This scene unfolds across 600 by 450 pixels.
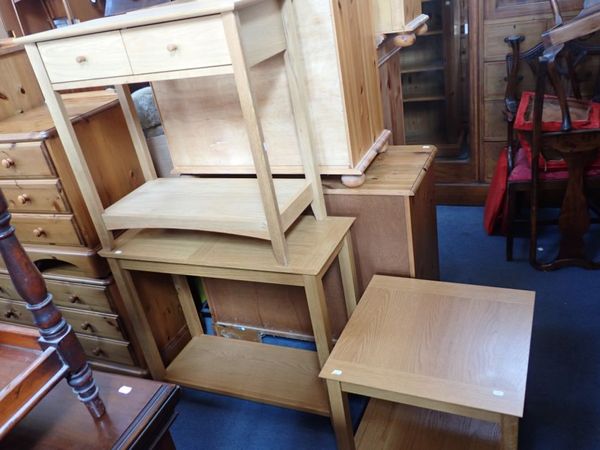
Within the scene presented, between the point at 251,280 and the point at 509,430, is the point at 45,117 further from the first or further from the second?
the point at 509,430

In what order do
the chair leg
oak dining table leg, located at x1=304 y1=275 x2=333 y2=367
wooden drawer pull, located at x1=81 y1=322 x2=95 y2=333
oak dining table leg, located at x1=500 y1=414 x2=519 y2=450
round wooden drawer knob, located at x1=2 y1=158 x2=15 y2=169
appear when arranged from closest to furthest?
oak dining table leg, located at x1=500 y1=414 x2=519 y2=450 < oak dining table leg, located at x1=304 y1=275 x2=333 y2=367 < round wooden drawer knob, located at x1=2 y1=158 x2=15 y2=169 < wooden drawer pull, located at x1=81 y1=322 x2=95 y2=333 < the chair leg

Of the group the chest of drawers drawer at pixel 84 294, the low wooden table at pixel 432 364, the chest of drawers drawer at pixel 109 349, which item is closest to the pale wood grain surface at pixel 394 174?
the low wooden table at pixel 432 364

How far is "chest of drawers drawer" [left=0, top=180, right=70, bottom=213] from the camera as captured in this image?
1.59 metres

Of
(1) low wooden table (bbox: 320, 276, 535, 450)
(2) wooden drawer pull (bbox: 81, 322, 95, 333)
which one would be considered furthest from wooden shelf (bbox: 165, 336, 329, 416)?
(2) wooden drawer pull (bbox: 81, 322, 95, 333)

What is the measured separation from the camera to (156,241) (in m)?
1.59

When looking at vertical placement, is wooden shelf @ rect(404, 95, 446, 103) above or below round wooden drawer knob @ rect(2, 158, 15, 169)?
below

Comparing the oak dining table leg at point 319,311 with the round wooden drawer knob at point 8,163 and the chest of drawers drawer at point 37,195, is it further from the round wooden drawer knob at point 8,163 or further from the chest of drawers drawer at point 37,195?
Result: the round wooden drawer knob at point 8,163

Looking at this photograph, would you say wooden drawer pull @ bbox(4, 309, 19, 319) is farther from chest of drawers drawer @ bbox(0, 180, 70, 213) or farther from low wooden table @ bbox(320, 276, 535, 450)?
low wooden table @ bbox(320, 276, 535, 450)

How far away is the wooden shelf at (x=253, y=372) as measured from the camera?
162cm

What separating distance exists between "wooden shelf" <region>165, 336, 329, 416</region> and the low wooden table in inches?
8.4

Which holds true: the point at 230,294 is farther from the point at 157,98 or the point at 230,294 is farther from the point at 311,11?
the point at 311,11

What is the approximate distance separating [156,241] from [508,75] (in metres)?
1.80

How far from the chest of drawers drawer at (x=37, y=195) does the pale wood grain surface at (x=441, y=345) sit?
0.98 m

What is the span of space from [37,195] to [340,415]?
1.15 meters
